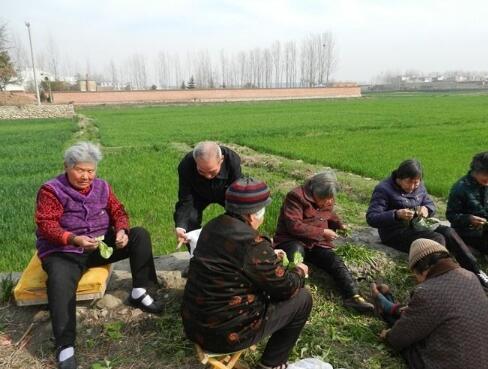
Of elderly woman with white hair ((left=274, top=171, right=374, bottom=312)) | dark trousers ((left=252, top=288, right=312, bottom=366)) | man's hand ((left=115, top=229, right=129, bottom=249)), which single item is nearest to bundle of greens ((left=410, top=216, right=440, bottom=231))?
→ elderly woman with white hair ((left=274, top=171, right=374, bottom=312))

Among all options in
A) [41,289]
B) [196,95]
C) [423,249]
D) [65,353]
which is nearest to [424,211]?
[423,249]

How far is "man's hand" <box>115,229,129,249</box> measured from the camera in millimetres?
3656

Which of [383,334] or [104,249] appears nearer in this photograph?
[383,334]

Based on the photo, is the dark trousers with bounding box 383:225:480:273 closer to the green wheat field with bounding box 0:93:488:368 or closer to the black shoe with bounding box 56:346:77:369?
the green wheat field with bounding box 0:93:488:368

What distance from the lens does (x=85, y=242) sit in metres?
3.40

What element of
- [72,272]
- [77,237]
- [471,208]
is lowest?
[72,272]

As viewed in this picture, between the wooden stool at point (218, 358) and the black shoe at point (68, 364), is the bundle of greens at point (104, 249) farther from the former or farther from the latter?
the wooden stool at point (218, 358)

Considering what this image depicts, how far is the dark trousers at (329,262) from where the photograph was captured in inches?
149

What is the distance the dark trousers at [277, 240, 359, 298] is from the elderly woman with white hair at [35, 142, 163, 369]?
4.09 feet

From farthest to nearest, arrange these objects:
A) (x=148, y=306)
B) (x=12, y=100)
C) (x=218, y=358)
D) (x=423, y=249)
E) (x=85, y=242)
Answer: (x=12, y=100) < (x=148, y=306) < (x=85, y=242) < (x=423, y=249) < (x=218, y=358)

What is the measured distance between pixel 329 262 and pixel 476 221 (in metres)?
1.72

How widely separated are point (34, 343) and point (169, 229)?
272 centimetres

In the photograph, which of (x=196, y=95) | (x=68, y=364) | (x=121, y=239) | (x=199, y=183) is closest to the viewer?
(x=68, y=364)

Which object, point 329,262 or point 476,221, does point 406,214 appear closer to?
point 476,221
